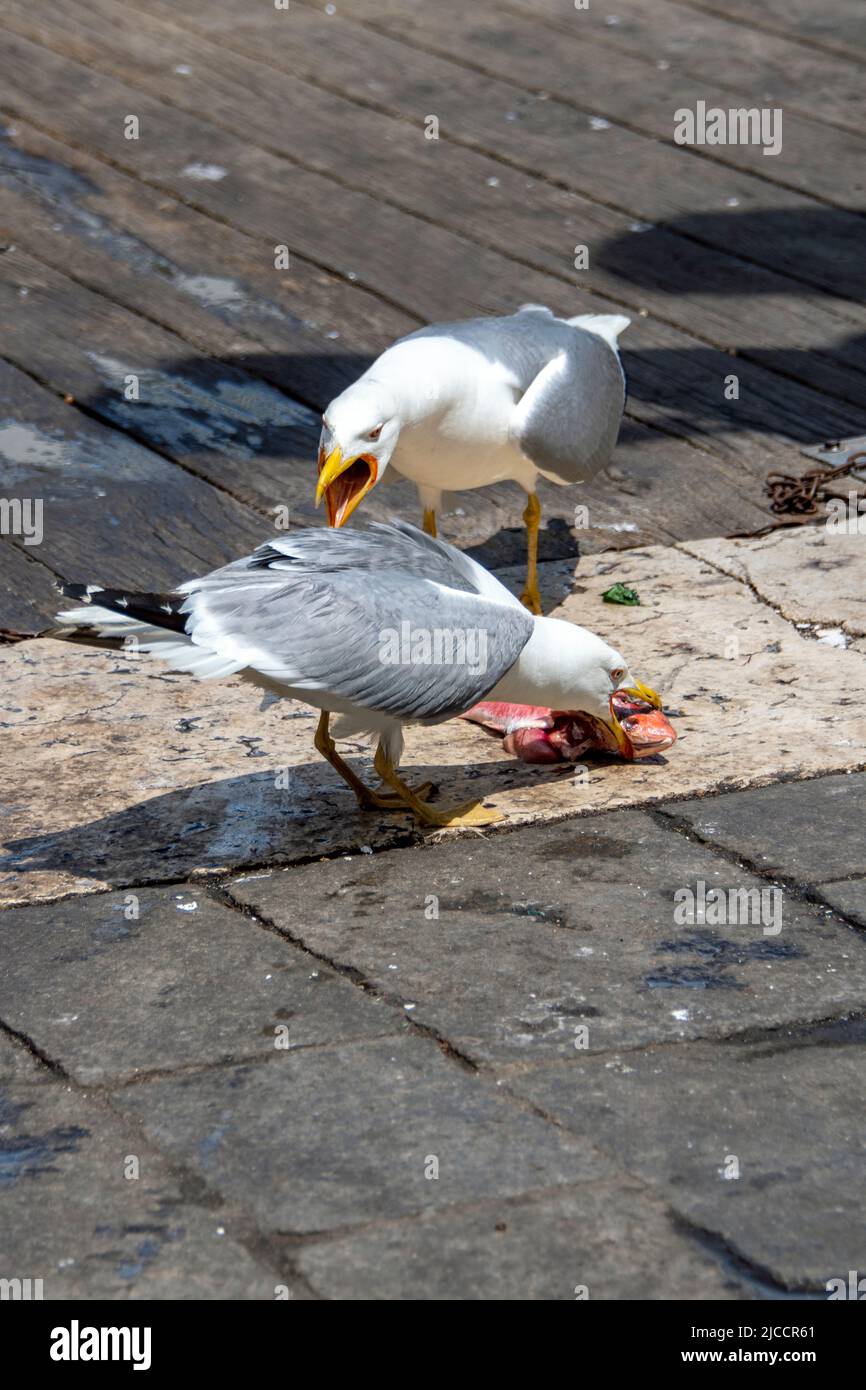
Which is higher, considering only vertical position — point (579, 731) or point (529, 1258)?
point (529, 1258)

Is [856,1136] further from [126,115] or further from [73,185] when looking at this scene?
[126,115]

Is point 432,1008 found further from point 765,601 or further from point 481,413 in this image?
point 765,601

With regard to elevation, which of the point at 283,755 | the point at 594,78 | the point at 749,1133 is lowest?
the point at 283,755

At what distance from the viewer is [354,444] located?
14.3ft

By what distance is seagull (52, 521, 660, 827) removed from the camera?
3.71 meters

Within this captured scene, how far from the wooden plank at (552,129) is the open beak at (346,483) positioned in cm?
321

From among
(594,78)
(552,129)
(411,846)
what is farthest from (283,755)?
(594,78)

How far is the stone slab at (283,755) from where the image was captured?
13.2 feet

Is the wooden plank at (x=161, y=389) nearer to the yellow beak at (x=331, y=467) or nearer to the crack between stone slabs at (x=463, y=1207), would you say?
the yellow beak at (x=331, y=467)

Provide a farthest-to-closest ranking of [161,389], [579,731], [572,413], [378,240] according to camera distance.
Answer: [378,240]
[161,389]
[572,413]
[579,731]

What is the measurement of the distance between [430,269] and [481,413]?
2128mm

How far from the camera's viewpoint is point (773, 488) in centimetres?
592

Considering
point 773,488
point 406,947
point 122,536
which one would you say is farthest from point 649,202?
point 406,947

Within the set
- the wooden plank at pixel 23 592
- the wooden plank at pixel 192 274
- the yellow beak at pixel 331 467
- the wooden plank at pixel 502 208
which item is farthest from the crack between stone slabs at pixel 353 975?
the wooden plank at pixel 502 208
